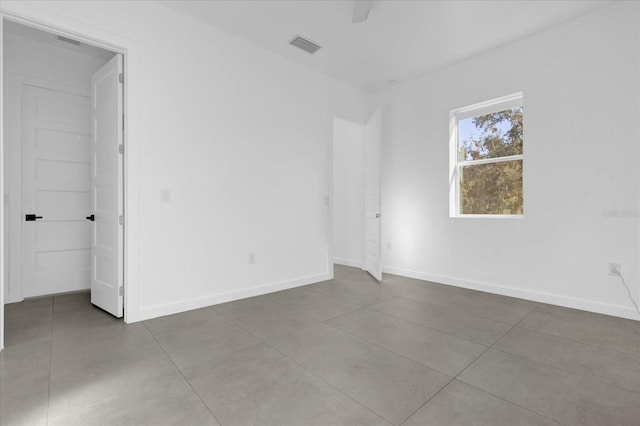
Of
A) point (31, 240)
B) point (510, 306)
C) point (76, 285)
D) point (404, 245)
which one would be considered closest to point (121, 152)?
point (31, 240)

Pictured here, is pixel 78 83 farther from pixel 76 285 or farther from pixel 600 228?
pixel 600 228

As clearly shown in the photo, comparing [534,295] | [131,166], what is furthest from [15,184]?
[534,295]

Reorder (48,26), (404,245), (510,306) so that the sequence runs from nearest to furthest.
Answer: (48,26), (510,306), (404,245)

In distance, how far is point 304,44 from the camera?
355 cm

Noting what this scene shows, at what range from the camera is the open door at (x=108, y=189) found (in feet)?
9.07

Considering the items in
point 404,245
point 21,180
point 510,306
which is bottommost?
point 510,306

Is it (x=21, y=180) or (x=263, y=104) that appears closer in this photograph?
(x=21, y=180)

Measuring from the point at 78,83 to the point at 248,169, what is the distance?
2.38m

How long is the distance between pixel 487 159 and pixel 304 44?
8.74 feet

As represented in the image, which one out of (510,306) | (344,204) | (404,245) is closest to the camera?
(510,306)

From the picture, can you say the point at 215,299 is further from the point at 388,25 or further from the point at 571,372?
the point at 388,25

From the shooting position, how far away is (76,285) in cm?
378

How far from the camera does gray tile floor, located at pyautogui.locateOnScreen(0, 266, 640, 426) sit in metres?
1.49

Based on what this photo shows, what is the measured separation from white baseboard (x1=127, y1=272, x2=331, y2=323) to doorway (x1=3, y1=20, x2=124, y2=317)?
247mm
